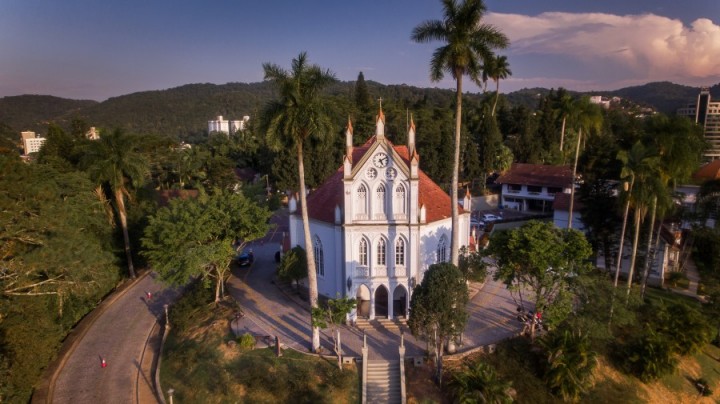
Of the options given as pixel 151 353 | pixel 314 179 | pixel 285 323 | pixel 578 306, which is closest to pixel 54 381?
pixel 151 353

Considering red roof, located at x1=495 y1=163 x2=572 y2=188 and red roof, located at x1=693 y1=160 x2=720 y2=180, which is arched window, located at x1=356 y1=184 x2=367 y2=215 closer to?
red roof, located at x1=693 y1=160 x2=720 y2=180

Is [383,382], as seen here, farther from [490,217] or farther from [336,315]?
[490,217]

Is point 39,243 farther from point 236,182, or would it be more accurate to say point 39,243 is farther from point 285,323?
point 236,182

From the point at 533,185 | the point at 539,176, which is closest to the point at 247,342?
the point at 533,185

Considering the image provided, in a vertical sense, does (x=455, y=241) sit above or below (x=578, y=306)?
above

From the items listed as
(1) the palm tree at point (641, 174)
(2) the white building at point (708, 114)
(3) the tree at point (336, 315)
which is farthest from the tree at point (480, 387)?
(2) the white building at point (708, 114)

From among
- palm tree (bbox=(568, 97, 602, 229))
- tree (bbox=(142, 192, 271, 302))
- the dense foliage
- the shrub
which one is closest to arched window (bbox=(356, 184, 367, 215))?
tree (bbox=(142, 192, 271, 302))

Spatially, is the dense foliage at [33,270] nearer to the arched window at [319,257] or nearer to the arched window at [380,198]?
the arched window at [319,257]
